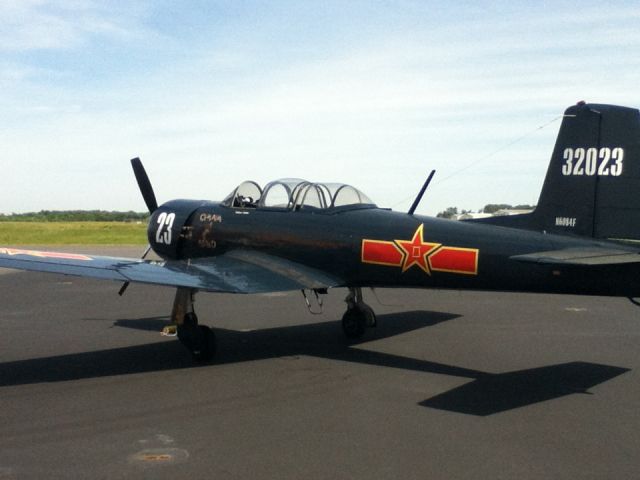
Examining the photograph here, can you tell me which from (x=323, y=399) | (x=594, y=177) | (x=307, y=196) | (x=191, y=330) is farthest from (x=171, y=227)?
(x=594, y=177)

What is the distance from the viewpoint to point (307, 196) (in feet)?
34.7

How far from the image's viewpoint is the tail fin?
7910mm

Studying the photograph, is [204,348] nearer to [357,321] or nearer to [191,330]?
[191,330]

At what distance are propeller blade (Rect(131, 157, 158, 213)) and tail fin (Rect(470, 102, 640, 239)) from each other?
808 cm

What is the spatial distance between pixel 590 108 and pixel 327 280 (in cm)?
417

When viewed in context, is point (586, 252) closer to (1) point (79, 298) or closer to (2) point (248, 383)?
(2) point (248, 383)

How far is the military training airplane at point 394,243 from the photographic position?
7.87 meters

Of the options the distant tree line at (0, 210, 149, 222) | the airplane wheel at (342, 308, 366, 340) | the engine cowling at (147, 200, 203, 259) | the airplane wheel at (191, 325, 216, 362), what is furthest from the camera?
the distant tree line at (0, 210, 149, 222)

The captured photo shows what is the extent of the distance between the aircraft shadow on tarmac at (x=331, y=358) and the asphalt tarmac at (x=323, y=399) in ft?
0.12

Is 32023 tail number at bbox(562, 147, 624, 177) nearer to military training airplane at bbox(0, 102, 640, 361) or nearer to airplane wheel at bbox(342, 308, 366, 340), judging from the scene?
military training airplane at bbox(0, 102, 640, 361)

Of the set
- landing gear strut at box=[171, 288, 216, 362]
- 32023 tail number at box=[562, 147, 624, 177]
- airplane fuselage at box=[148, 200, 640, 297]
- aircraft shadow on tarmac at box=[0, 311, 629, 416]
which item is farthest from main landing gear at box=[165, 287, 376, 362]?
32023 tail number at box=[562, 147, 624, 177]

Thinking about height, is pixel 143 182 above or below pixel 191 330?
above

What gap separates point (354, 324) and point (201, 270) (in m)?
2.73

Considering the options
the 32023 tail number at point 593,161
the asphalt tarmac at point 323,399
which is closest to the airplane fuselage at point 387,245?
the 32023 tail number at point 593,161
